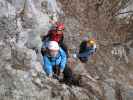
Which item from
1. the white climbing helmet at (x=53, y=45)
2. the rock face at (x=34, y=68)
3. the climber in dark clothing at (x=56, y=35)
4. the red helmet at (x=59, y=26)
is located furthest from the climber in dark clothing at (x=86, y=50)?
the white climbing helmet at (x=53, y=45)

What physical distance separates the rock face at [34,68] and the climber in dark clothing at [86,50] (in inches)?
5.5

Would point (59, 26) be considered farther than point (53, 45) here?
Yes

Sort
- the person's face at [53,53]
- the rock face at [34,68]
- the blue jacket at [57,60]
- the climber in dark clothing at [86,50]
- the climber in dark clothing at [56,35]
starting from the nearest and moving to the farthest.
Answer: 1. the rock face at [34,68]
2. the blue jacket at [57,60]
3. the person's face at [53,53]
4. the climber in dark clothing at [56,35]
5. the climber in dark clothing at [86,50]

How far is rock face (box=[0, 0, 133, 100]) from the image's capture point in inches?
344

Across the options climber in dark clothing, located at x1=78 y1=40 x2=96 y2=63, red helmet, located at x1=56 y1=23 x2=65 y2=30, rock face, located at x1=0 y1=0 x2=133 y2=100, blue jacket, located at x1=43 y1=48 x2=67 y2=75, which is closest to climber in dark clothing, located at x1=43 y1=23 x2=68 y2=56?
red helmet, located at x1=56 y1=23 x2=65 y2=30

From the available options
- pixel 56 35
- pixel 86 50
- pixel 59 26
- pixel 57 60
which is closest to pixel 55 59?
pixel 57 60

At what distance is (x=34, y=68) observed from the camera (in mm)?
9102

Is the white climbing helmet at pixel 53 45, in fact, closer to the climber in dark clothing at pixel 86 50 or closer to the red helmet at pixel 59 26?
the red helmet at pixel 59 26

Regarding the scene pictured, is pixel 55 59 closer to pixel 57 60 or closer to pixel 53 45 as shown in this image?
pixel 57 60

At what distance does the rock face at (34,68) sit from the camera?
28.7ft

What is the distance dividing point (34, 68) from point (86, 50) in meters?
2.13

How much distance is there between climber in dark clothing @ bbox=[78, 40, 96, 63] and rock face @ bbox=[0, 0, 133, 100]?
0.14 metres

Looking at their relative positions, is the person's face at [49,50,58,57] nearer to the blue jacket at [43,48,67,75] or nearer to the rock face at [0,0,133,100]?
the blue jacket at [43,48,67,75]

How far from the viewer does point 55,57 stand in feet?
32.2
